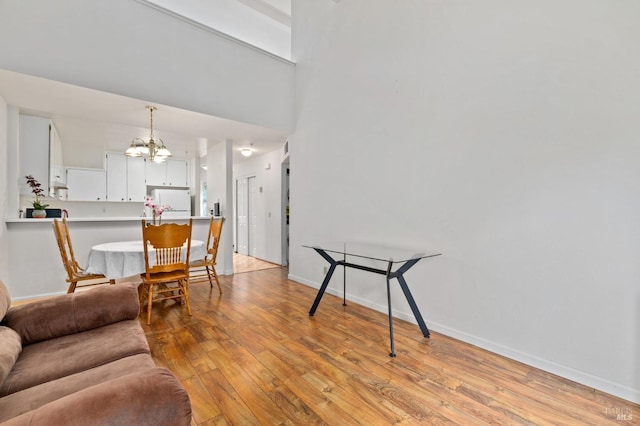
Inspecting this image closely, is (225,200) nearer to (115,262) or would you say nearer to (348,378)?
(115,262)

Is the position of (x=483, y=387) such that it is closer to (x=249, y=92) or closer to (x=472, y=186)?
(x=472, y=186)

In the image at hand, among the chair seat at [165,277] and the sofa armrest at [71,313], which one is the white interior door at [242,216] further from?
the sofa armrest at [71,313]

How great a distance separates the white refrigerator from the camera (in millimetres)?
6855

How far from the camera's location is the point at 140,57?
126 inches

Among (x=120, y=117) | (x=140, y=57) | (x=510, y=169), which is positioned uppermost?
(x=140, y=57)

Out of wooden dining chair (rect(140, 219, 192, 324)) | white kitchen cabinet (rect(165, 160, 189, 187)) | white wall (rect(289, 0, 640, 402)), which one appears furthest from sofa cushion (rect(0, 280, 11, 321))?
white kitchen cabinet (rect(165, 160, 189, 187))

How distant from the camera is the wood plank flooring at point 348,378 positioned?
1619 mm

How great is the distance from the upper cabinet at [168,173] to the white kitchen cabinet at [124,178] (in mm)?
169

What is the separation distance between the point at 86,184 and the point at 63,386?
6.70 metres

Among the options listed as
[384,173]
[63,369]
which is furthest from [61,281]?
[384,173]

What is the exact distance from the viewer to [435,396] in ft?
5.84

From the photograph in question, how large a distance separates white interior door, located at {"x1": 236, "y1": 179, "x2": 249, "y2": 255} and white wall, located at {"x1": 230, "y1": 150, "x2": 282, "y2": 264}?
0.38 meters

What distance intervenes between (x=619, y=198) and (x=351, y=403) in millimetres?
2156

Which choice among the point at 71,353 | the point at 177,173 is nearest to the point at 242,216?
the point at 177,173
